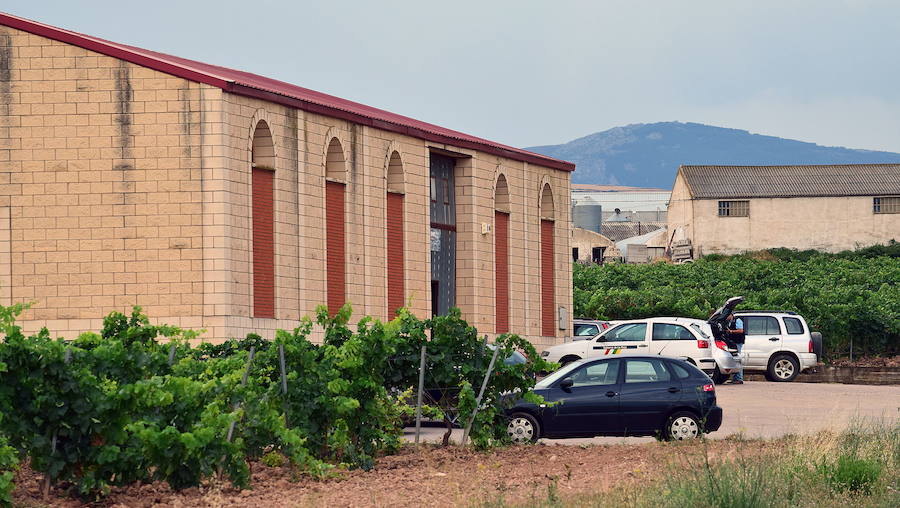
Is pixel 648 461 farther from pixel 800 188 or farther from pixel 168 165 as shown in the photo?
pixel 800 188

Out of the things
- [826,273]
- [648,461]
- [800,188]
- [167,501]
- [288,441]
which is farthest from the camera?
[800,188]

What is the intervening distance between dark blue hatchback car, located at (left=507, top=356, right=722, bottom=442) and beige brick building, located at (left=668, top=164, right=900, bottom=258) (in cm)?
6129

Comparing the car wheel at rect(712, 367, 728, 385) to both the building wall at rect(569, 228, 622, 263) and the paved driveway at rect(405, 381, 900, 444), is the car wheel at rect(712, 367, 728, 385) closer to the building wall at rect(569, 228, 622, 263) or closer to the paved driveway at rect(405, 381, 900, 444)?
the paved driveway at rect(405, 381, 900, 444)

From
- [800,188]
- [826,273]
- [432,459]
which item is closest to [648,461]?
[432,459]

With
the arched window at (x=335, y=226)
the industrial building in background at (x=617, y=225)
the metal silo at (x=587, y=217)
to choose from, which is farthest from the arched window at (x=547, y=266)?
the metal silo at (x=587, y=217)

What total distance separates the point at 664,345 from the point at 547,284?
48.3 ft

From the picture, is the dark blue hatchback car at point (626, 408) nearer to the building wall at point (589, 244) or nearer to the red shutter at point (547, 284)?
the red shutter at point (547, 284)

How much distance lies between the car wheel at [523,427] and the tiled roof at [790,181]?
63.0 m

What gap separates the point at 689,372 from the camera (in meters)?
22.8

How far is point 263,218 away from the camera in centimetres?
3469

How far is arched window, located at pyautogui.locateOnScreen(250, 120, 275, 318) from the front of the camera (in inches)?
1355

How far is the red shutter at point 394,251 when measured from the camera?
134 ft

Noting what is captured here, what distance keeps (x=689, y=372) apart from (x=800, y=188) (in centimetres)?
6418

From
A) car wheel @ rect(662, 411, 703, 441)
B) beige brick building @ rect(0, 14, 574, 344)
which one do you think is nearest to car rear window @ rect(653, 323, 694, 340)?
beige brick building @ rect(0, 14, 574, 344)
